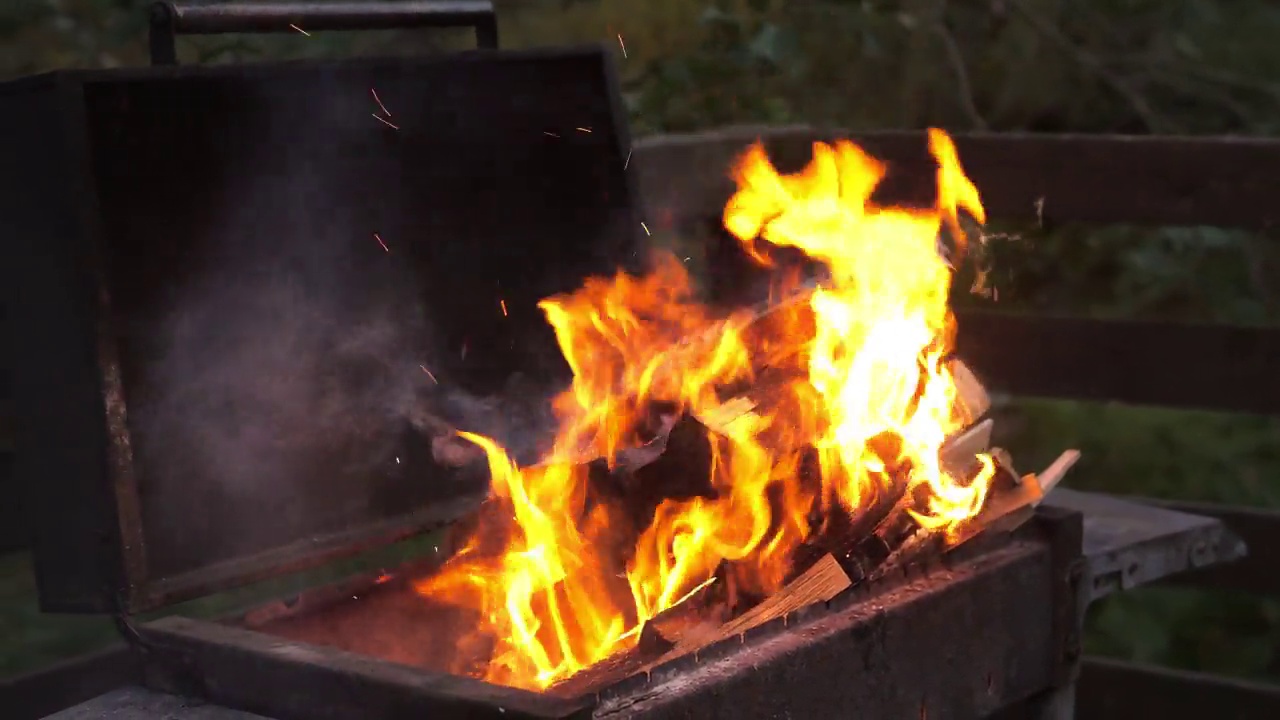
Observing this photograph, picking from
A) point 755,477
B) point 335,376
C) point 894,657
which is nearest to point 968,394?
point 755,477

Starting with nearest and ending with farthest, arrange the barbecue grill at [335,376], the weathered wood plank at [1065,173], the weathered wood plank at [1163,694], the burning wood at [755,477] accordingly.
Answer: the barbecue grill at [335,376], the burning wood at [755,477], the weathered wood plank at [1065,173], the weathered wood plank at [1163,694]

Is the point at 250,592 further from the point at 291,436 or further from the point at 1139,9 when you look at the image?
the point at 1139,9

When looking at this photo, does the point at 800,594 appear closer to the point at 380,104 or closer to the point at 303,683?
the point at 303,683

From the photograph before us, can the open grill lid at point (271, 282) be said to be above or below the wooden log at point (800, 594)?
above

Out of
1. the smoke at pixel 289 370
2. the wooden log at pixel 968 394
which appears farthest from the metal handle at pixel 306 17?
the wooden log at pixel 968 394

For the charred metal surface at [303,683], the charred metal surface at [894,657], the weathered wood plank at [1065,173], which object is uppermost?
the weathered wood plank at [1065,173]

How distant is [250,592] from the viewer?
4.57 metres

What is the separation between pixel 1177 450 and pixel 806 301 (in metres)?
2.94

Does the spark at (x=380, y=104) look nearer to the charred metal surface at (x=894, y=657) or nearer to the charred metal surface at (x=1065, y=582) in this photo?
the charred metal surface at (x=894, y=657)

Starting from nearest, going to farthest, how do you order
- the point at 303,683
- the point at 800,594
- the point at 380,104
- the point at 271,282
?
1. the point at 303,683
2. the point at 800,594
3. the point at 271,282
4. the point at 380,104

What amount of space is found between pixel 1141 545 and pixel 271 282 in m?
1.44

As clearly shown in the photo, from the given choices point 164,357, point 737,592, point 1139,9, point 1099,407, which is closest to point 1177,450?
point 1099,407

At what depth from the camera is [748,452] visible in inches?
86.0

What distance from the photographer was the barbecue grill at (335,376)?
192 cm
